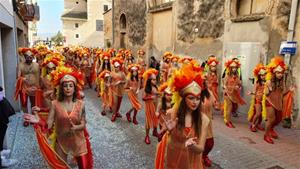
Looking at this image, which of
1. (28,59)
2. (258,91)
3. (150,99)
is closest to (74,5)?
(28,59)

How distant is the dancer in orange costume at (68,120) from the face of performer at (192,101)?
161 centimetres

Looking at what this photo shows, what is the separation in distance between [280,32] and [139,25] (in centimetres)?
1106

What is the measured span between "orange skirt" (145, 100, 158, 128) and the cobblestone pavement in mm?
460

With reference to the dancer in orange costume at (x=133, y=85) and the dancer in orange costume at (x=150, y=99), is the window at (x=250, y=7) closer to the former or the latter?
the dancer in orange costume at (x=133, y=85)

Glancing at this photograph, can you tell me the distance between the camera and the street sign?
7.06m

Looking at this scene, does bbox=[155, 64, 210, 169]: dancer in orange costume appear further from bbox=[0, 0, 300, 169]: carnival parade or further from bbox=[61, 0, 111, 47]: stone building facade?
bbox=[61, 0, 111, 47]: stone building facade

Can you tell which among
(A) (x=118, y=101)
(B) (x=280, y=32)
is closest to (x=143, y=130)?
(A) (x=118, y=101)

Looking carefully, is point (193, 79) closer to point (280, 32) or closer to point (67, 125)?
point (67, 125)

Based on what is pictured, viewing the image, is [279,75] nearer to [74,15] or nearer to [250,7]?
[250,7]

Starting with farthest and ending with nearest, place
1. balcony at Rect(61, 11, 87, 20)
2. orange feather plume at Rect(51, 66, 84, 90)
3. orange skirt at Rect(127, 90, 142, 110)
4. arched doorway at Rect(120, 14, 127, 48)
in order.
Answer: balcony at Rect(61, 11, 87, 20) < arched doorway at Rect(120, 14, 127, 48) < orange skirt at Rect(127, 90, 142, 110) < orange feather plume at Rect(51, 66, 84, 90)

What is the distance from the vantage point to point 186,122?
112 inches

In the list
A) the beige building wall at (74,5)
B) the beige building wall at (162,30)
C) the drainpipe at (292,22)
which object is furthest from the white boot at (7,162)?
the beige building wall at (74,5)

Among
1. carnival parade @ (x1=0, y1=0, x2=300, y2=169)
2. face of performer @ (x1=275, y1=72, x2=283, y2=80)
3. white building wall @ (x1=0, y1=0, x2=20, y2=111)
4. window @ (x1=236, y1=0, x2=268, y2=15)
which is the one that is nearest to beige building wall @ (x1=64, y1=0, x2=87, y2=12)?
carnival parade @ (x1=0, y1=0, x2=300, y2=169)

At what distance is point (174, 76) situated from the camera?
289cm
